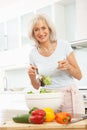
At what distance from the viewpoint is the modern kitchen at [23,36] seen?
3.48 m

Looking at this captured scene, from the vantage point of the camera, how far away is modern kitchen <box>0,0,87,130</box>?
348 centimetres

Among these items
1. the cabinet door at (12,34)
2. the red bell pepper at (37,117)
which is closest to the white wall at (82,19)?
the cabinet door at (12,34)

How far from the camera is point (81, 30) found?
3500 millimetres

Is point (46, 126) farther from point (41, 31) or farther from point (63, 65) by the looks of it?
point (41, 31)

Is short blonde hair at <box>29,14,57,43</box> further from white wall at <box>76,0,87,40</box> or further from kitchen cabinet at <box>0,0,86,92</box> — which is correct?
kitchen cabinet at <box>0,0,86,92</box>

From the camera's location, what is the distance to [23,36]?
15.1ft

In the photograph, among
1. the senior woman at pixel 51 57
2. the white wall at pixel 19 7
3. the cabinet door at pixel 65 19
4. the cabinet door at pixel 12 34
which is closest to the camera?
the senior woman at pixel 51 57

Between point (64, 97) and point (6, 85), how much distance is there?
370 centimetres

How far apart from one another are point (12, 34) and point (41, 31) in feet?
10.6

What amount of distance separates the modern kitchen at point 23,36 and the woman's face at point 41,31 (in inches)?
62.5

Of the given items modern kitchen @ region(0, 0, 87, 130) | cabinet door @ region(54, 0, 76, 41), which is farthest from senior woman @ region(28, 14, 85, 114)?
cabinet door @ region(54, 0, 76, 41)

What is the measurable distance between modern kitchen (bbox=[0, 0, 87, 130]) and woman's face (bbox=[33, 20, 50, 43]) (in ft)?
5.21

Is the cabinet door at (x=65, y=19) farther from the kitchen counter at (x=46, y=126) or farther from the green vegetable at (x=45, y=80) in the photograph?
the kitchen counter at (x=46, y=126)

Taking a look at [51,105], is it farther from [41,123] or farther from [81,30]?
[81,30]
